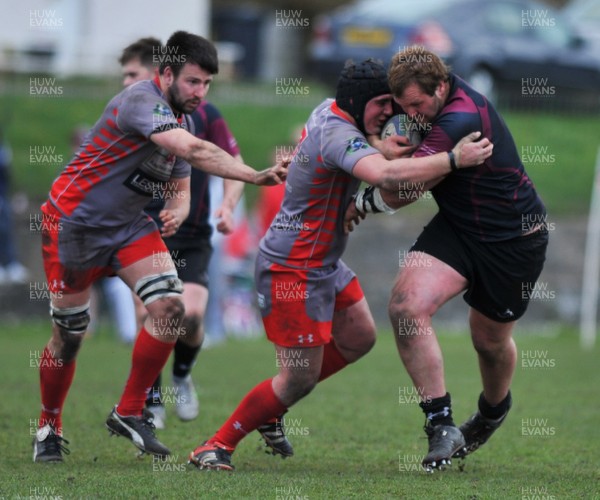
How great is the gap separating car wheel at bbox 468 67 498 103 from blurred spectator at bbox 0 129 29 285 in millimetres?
8133

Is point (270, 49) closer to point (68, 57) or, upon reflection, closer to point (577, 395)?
point (68, 57)

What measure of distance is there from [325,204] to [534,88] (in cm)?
1637

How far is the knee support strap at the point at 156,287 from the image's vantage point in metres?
7.06

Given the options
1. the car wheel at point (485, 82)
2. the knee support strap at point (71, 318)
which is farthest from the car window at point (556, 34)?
the knee support strap at point (71, 318)

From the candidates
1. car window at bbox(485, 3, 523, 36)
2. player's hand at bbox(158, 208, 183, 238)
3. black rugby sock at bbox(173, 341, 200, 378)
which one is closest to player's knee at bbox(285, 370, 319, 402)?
player's hand at bbox(158, 208, 183, 238)

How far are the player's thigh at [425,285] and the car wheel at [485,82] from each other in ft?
46.5

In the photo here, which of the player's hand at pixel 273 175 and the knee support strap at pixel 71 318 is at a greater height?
the player's hand at pixel 273 175

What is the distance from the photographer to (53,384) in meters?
7.34

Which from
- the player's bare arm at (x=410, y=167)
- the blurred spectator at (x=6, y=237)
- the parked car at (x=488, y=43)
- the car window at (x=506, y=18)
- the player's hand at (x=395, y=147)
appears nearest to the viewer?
the player's bare arm at (x=410, y=167)

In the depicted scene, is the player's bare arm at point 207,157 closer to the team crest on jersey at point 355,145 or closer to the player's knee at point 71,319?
the team crest on jersey at point 355,145

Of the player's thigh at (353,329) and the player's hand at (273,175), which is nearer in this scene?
the player's hand at (273,175)

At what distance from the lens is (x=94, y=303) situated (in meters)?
15.6

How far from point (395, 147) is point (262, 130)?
14783mm

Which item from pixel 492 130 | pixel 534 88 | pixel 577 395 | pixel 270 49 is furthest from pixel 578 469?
pixel 270 49
